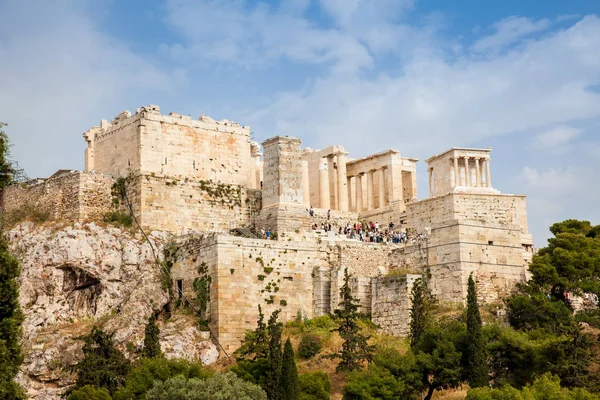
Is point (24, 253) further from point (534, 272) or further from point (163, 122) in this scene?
point (534, 272)

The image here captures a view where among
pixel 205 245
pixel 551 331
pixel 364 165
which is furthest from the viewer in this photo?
pixel 364 165

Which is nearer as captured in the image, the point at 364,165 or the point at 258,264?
the point at 258,264

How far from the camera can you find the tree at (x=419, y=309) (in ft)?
150

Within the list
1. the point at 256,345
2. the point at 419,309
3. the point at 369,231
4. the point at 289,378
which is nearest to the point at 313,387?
the point at 289,378

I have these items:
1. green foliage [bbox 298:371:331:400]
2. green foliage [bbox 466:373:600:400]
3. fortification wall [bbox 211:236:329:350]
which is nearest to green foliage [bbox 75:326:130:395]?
fortification wall [bbox 211:236:329:350]

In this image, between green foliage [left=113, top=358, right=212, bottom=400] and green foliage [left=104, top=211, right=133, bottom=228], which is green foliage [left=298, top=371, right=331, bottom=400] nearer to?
green foliage [left=113, top=358, right=212, bottom=400]

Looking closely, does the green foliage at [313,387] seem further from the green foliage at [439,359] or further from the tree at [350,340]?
the green foliage at [439,359]

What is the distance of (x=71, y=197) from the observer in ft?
176

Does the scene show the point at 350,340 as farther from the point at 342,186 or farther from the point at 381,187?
the point at 342,186

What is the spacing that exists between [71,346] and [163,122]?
1239 centimetres

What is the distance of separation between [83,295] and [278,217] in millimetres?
9162

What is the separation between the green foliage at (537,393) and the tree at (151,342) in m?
12.0

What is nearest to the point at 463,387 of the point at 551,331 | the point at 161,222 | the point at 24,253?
the point at 551,331

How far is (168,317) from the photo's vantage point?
5016 cm
